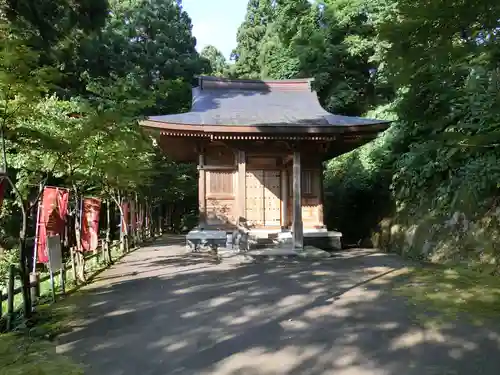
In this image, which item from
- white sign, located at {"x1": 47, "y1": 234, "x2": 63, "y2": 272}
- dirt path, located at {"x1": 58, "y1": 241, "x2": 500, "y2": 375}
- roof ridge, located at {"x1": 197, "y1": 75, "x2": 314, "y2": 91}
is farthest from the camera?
roof ridge, located at {"x1": 197, "y1": 75, "x2": 314, "y2": 91}

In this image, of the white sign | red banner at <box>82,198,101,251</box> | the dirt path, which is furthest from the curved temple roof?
the white sign

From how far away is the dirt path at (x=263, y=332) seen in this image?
384cm

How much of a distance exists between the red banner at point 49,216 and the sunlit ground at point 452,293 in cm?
640

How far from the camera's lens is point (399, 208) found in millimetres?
13531

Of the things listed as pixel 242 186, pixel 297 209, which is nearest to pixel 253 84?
pixel 242 186

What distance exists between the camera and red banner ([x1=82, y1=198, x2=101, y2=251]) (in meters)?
10.7

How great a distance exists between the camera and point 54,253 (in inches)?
261

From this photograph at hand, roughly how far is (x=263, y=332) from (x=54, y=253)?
3754 mm

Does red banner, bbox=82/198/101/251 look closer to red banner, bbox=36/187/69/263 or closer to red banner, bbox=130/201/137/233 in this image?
red banner, bbox=36/187/69/263

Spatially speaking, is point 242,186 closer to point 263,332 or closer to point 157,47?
point 263,332

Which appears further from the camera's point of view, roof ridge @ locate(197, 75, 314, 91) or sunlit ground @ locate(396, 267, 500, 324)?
roof ridge @ locate(197, 75, 314, 91)

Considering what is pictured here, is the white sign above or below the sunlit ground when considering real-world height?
above

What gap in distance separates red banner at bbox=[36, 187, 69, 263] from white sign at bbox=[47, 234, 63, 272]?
110 centimetres

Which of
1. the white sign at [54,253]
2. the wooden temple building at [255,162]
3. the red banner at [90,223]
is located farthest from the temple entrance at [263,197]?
the white sign at [54,253]
